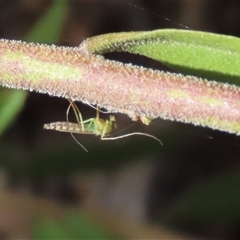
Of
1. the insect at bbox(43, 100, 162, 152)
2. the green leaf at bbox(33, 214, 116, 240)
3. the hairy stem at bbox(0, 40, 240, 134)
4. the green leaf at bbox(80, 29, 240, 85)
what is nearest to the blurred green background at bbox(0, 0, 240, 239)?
the green leaf at bbox(33, 214, 116, 240)

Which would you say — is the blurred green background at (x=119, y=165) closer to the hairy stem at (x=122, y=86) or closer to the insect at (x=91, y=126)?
the insect at (x=91, y=126)

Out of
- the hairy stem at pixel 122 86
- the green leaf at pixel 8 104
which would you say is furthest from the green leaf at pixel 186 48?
the green leaf at pixel 8 104

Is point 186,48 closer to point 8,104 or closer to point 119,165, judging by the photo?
point 8,104

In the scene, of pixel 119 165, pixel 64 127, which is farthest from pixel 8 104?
pixel 119 165

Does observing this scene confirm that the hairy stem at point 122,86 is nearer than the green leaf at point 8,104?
Yes

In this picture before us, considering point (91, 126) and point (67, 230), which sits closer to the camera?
point (91, 126)

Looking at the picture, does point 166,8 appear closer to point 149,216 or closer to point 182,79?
point 149,216

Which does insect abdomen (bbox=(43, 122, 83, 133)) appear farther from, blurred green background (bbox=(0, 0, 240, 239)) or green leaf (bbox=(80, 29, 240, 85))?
green leaf (bbox=(80, 29, 240, 85))
